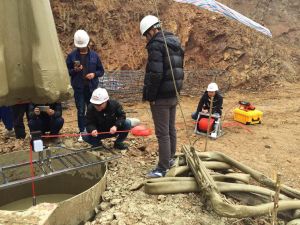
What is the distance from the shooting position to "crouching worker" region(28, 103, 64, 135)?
509cm

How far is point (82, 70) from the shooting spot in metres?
5.46

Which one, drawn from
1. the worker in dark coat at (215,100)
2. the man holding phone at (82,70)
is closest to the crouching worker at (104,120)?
the man holding phone at (82,70)

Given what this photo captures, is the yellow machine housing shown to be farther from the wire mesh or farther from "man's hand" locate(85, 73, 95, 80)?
"man's hand" locate(85, 73, 95, 80)

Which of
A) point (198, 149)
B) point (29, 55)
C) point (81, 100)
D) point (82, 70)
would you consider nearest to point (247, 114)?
point (198, 149)

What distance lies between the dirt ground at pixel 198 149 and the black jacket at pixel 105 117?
368 millimetres

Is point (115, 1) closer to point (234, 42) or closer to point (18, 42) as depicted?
point (234, 42)

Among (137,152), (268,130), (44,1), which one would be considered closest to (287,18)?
(268,130)

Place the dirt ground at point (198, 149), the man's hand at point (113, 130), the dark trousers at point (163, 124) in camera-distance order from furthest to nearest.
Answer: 1. the man's hand at point (113, 130)
2. the dark trousers at point (163, 124)
3. the dirt ground at point (198, 149)

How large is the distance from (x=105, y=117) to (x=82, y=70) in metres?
0.88

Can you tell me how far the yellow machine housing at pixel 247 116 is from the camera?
24.9 feet

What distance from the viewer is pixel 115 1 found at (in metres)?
10.5

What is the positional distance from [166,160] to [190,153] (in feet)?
1.00

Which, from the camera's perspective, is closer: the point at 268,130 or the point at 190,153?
the point at 190,153

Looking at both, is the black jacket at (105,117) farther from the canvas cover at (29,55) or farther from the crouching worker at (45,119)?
the canvas cover at (29,55)
